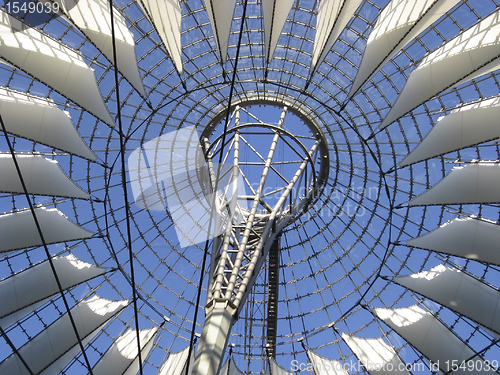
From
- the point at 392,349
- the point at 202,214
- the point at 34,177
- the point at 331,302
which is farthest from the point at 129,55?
the point at 392,349

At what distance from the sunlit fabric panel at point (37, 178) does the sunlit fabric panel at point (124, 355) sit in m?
11.7

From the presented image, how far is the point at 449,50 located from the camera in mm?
16281

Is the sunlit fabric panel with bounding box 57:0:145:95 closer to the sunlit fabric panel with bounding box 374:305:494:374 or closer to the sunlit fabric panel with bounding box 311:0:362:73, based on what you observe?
the sunlit fabric panel with bounding box 311:0:362:73

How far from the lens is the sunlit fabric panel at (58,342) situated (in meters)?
20.4

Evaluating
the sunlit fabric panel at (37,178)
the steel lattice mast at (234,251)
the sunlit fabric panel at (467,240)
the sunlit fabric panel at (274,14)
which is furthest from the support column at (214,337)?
the sunlit fabric panel at (274,14)

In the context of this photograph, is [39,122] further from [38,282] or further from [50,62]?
[38,282]

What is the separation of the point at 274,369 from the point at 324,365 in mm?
3701

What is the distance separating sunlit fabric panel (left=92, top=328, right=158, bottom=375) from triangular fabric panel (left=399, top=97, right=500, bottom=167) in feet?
69.0

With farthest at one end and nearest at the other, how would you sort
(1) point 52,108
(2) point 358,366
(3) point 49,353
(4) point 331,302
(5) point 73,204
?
(4) point 331,302 → (2) point 358,366 → (5) point 73,204 → (3) point 49,353 → (1) point 52,108

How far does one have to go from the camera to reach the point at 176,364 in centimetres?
2667

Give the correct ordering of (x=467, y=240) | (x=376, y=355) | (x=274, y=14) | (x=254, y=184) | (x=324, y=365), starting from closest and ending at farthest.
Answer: (x=274, y=14) → (x=467, y=240) → (x=376, y=355) → (x=324, y=365) → (x=254, y=184)

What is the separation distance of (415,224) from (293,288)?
11108 millimetres

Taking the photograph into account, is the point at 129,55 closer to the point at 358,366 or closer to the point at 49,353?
the point at 49,353

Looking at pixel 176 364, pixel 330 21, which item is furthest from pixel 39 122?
pixel 176 364
